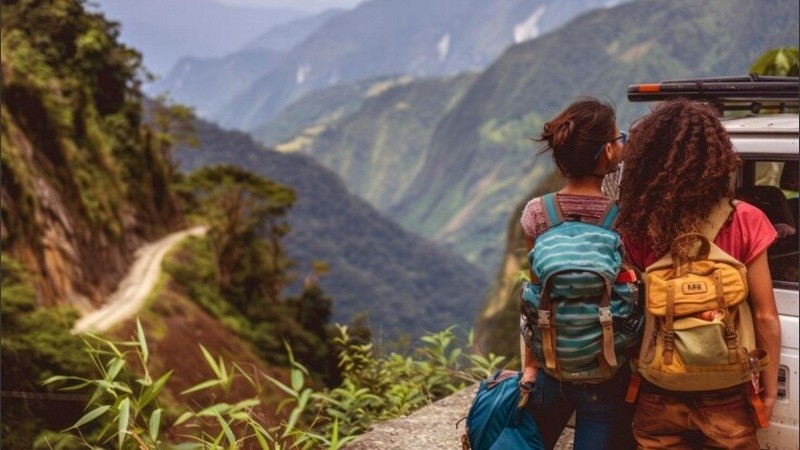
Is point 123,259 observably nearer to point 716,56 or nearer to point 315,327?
point 315,327

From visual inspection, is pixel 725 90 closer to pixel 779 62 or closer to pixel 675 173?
pixel 675 173

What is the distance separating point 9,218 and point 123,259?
10.6 metres

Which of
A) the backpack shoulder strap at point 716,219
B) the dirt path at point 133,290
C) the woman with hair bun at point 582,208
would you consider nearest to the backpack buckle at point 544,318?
the woman with hair bun at point 582,208

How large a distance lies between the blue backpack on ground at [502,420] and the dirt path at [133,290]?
48.0 ft

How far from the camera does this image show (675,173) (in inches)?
95.4

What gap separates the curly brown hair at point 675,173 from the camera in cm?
241

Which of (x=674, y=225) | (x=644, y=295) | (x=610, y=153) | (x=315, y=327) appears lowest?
(x=315, y=327)

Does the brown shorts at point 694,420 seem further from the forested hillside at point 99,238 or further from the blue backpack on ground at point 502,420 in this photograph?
the forested hillside at point 99,238

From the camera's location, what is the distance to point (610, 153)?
255 centimetres

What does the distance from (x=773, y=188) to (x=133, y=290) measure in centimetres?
2444

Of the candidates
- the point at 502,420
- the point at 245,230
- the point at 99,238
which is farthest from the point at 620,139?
the point at 245,230

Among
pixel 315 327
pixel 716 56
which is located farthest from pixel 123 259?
pixel 716 56

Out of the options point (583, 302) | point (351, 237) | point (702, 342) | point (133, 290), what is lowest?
point (351, 237)

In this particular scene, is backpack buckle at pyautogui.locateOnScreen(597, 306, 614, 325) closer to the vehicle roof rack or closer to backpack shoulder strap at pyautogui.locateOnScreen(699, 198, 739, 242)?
backpack shoulder strap at pyautogui.locateOnScreen(699, 198, 739, 242)
